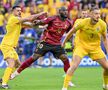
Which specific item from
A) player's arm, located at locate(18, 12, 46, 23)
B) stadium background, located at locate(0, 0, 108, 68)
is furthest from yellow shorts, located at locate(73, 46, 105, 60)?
stadium background, located at locate(0, 0, 108, 68)

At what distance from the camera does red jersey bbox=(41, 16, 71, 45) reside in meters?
16.3

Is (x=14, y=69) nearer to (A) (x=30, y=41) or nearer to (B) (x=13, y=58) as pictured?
(B) (x=13, y=58)

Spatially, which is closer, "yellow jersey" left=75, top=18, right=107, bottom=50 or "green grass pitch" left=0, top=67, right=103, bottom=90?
"yellow jersey" left=75, top=18, right=107, bottom=50

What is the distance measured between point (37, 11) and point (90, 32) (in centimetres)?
1314

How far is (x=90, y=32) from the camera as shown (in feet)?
46.3

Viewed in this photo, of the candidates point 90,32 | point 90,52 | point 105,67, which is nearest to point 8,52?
point 90,52

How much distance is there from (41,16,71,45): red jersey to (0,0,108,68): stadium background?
7936 mm

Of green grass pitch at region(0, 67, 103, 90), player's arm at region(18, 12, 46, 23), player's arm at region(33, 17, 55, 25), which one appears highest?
player's arm at region(18, 12, 46, 23)

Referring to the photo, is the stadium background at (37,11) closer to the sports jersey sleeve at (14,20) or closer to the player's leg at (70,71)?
the sports jersey sleeve at (14,20)

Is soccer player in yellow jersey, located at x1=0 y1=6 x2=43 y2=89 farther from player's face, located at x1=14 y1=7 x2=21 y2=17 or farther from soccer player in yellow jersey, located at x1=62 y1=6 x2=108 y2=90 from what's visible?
soccer player in yellow jersey, located at x1=62 y1=6 x2=108 y2=90

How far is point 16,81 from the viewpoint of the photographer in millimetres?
17875

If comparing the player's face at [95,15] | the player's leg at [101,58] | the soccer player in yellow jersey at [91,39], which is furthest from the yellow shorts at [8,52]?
the player's face at [95,15]

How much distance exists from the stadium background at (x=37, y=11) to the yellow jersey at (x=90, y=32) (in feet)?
33.0

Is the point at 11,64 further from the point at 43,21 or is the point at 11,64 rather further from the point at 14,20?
the point at 43,21
